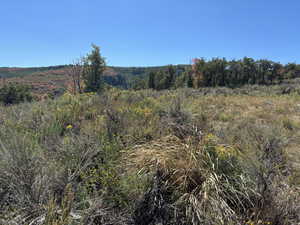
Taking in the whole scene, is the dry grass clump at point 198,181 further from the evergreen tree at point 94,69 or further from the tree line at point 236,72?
the tree line at point 236,72

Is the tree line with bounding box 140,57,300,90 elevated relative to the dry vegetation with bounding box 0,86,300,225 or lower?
elevated

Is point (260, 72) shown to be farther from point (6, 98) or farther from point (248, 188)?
point (6, 98)

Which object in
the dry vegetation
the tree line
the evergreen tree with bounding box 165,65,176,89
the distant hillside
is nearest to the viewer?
the dry vegetation

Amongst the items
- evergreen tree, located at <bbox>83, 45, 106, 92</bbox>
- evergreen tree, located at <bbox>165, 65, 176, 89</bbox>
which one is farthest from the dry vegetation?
evergreen tree, located at <bbox>165, 65, 176, 89</bbox>

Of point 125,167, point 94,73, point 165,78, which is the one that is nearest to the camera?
point 125,167

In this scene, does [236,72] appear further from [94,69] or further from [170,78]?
[94,69]

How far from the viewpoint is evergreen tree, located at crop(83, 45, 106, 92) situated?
2445 cm

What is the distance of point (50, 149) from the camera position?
2.63 m

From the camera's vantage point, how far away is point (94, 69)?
25.0m

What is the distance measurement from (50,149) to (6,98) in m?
48.7

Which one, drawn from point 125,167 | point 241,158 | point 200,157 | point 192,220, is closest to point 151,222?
A: point 192,220

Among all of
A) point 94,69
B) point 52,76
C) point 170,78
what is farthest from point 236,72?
point 52,76

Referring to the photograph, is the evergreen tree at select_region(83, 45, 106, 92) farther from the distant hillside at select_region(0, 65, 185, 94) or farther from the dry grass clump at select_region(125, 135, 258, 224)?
the distant hillside at select_region(0, 65, 185, 94)

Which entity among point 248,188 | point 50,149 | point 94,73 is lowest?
point 248,188
